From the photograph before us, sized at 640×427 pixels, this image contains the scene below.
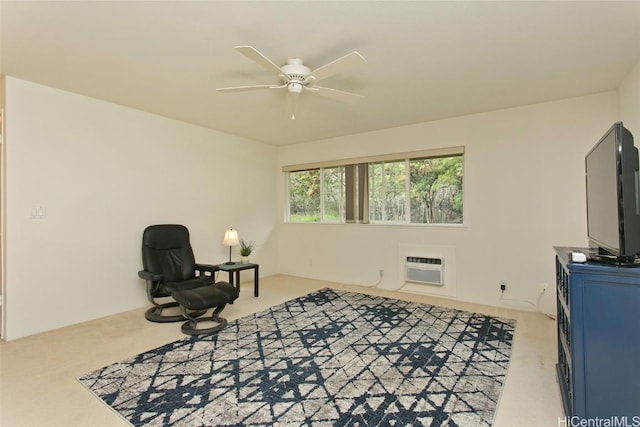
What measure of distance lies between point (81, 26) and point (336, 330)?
3.15 meters

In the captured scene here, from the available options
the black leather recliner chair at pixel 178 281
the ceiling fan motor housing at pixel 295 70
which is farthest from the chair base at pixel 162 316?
the ceiling fan motor housing at pixel 295 70

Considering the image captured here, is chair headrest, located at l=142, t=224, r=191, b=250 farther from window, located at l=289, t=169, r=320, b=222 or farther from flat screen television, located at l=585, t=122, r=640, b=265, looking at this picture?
flat screen television, located at l=585, t=122, r=640, b=265

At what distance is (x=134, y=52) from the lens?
7.98 feet

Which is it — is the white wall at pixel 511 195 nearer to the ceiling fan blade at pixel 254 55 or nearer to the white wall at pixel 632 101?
the white wall at pixel 632 101

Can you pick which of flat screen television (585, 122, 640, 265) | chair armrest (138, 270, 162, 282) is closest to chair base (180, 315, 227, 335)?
chair armrest (138, 270, 162, 282)

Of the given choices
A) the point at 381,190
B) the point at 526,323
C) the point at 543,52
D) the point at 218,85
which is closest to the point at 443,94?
the point at 543,52

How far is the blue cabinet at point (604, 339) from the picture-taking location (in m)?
1.46

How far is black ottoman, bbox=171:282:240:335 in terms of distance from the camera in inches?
118

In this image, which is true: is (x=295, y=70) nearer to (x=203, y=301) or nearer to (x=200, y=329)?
(x=203, y=301)

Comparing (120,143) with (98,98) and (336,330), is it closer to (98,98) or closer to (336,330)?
(98,98)

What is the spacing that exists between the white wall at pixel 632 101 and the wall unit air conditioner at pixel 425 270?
7.64ft

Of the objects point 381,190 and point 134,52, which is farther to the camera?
point 381,190

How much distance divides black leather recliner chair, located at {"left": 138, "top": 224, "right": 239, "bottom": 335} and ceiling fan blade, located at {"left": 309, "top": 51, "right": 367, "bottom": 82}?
231 centimetres

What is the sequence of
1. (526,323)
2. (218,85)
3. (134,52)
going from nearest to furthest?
1. (134,52)
2. (218,85)
3. (526,323)
